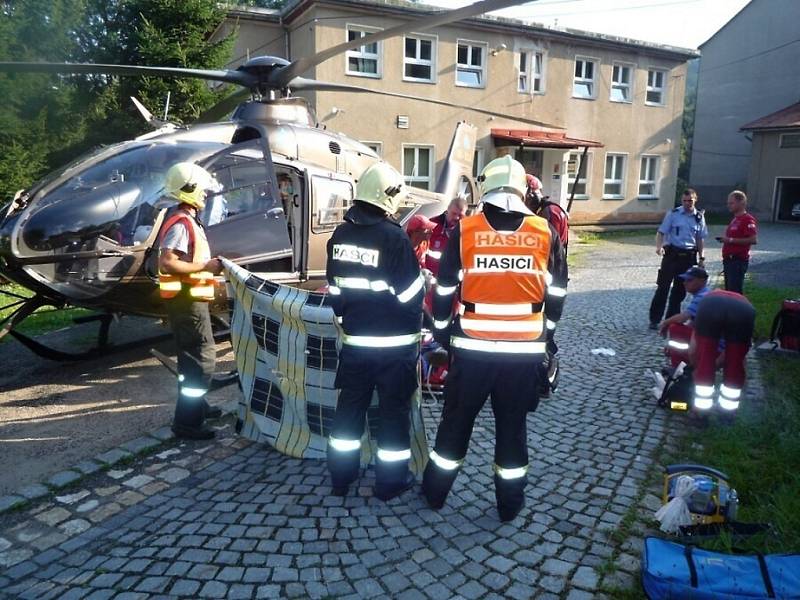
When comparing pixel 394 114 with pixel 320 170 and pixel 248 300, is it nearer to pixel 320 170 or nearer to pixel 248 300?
pixel 320 170

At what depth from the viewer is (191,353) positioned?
4.67 metres

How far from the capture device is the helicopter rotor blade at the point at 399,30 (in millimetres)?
4617

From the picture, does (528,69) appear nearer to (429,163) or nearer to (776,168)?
(429,163)

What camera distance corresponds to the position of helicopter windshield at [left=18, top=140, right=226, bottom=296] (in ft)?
16.8

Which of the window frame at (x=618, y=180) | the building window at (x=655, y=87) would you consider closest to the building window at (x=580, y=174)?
the window frame at (x=618, y=180)

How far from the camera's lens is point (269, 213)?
6.16 m

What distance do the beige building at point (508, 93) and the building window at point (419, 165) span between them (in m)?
0.05

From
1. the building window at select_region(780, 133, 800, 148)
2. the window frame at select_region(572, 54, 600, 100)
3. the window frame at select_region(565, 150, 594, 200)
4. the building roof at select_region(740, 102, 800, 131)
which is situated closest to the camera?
the window frame at select_region(572, 54, 600, 100)

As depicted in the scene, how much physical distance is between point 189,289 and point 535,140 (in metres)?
17.4

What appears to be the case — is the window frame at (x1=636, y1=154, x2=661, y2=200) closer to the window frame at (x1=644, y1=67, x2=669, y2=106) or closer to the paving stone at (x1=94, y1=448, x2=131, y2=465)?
the window frame at (x1=644, y1=67, x2=669, y2=106)

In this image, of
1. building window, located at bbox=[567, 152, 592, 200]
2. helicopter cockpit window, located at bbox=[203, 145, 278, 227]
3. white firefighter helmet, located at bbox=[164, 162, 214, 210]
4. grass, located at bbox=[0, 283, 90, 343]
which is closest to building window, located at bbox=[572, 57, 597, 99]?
building window, located at bbox=[567, 152, 592, 200]

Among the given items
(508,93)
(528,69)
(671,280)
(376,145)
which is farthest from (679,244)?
(528,69)

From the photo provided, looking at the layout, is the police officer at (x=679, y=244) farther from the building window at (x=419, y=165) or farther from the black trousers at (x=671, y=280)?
the building window at (x=419, y=165)

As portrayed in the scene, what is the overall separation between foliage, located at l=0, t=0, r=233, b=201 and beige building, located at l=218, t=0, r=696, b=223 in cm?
283
